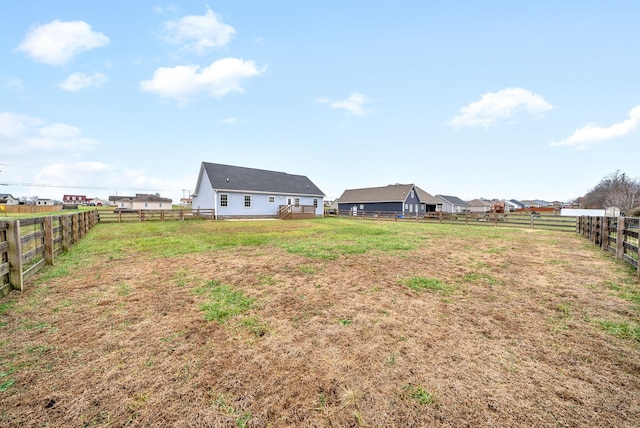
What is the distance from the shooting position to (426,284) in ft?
16.5

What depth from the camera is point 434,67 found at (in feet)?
62.8

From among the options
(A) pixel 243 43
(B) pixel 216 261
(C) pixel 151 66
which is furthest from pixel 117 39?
(B) pixel 216 261

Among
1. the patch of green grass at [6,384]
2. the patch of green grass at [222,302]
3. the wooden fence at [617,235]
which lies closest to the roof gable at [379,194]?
the wooden fence at [617,235]

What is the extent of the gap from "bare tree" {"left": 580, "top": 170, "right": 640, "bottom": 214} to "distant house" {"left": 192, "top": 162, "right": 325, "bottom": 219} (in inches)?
1896

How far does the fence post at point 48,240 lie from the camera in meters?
6.04

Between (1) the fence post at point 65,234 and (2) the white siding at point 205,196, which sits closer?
(1) the fence post at point 65,234

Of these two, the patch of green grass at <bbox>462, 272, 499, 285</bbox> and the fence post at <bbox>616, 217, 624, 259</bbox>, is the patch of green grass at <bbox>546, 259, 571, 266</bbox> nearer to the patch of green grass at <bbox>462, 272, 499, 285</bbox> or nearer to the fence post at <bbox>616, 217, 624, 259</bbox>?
the fence post at <bbox>616, 217, 624, 259</bbox>

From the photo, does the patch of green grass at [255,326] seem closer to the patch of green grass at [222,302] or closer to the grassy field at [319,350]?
the grassy field at [319,350]

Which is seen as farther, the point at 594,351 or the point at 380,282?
the point at 380,282

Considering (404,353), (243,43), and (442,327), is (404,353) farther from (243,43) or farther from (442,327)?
(243,43)

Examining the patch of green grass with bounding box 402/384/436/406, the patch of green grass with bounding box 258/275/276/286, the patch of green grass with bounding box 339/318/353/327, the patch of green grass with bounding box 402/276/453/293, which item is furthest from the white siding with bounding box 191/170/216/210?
the patch of green grass with bounding box 402/384/436/406

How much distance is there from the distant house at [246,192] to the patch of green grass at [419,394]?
25.1 m

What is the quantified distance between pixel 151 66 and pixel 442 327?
24.0 m

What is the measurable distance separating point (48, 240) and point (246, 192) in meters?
20.5
